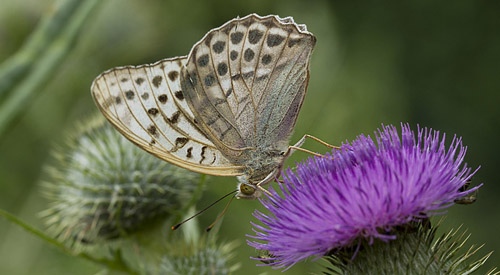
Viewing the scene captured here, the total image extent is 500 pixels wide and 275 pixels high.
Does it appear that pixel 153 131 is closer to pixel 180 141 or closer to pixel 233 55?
pixel 180 141

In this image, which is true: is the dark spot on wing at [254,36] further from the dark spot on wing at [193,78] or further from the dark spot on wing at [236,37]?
the dark spot on wing at [193,78]

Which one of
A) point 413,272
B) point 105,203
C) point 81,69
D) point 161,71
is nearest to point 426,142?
point 413,272

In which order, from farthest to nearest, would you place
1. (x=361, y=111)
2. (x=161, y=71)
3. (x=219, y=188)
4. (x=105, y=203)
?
(x=361, y=111), (x=219, y=188), (x=105, y=203), (x=161, y=71)

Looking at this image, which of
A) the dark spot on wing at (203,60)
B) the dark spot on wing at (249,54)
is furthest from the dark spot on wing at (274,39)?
the dark spot on wing at (203,60)

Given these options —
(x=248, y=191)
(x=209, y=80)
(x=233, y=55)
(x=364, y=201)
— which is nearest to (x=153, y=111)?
(x=209, y=80)

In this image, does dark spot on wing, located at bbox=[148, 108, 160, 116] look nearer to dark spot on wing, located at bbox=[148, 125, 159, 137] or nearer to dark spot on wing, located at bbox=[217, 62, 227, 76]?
dark spot on wing, located at bbox=[148, 125, 159, 137]

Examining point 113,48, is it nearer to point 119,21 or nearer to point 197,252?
point 119,21
